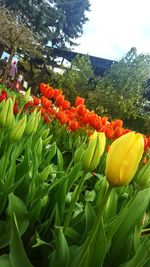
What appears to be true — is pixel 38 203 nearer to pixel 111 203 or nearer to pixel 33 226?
pixel 33 226

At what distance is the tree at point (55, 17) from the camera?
41022 millimetres

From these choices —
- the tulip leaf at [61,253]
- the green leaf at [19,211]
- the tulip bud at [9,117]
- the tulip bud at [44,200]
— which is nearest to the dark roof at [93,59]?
the tulip bud at [9,117]

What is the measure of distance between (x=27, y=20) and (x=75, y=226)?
42048 millimetres

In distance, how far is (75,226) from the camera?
1540 mm

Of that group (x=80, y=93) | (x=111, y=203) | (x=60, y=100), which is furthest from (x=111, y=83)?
(x=111, y=203)

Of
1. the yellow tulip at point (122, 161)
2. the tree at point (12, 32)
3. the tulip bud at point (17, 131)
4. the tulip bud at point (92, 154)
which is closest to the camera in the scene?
the yellow tulip at point (122, 161)

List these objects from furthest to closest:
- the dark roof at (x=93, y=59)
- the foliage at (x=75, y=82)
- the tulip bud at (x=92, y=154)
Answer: the dark roof at (x=93, y=59) < the foliage at (x=75, y=82) < the tulip bud at (x=92, y=154)

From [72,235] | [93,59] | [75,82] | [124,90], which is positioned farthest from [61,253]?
[93,59]

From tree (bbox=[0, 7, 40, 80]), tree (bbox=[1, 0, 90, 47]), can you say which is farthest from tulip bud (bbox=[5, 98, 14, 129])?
tree (bbox=[1, 0, 90, 47])

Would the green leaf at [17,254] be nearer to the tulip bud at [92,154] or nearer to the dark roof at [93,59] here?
the tulip bud at [92,154]

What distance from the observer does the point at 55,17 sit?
4331cm

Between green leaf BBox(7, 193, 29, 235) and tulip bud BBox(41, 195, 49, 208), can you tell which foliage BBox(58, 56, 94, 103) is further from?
green leaf BBox(7, 193, 29, 235)

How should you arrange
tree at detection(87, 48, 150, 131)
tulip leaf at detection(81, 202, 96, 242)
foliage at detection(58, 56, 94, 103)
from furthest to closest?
foliage at detection(58, 56, 94, 103)
tree at detection(87, 48, 150, 131)
tulip leaf at detection(81, 202, 96, 242)

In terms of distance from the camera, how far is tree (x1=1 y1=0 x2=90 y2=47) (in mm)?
41022
